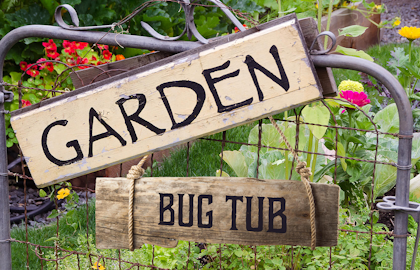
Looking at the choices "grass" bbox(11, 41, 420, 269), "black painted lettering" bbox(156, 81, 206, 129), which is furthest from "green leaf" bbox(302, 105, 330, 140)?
"grass" bbox(11, 41, 420, 269)

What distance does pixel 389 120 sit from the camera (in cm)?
257

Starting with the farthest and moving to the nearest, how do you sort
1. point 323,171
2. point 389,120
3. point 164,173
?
1. point 164,173
2. point 389,120
3. point 323,171

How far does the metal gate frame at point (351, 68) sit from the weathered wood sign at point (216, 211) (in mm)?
196

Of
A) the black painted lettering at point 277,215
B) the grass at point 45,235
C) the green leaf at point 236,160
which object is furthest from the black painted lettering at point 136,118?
the grass at point 45,235

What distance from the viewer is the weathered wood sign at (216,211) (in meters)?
1.36

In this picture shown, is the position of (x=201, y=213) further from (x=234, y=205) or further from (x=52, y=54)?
(x=52, y=54)

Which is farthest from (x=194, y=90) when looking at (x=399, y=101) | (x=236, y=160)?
(x=236, y=160)

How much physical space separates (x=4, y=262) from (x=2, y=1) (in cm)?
283

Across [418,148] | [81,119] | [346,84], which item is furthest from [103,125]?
[418,148]

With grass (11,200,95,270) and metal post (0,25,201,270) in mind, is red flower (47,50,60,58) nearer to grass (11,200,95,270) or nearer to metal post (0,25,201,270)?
grass (11,200,95,270)

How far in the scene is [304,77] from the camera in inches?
47.3

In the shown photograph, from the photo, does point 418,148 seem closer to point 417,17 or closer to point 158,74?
point 158,74

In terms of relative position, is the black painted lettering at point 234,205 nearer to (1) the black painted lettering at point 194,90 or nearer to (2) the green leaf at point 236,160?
(1) the black painted lettering at point 194,90

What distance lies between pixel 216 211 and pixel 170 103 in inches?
15.9
